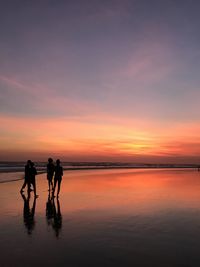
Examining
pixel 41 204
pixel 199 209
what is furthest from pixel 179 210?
pixel 41 204

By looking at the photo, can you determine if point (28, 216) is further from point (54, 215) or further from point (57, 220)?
point (57, 220)

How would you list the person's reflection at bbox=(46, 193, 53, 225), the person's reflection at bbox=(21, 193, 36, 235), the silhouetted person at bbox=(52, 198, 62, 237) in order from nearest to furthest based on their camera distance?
1. the silhouetted person at bbox=(52, 198, 62, 237)
2. the person's reflection at bbox=(21, 193, 36, 235)
3. the person's reflection at bbox=(46, 193, 53, 225)

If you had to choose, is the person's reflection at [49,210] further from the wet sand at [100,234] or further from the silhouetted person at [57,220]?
the silhouetted person at [57,220]

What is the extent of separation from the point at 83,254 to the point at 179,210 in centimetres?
764

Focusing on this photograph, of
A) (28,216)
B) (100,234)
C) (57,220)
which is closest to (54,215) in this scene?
(28,216)

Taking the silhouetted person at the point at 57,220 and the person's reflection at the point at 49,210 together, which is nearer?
the silhouetted person at the point at 57,220

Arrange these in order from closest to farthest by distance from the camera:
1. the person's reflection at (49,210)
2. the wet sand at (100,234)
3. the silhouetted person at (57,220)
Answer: the wet sand at (100,234), the silhouetted person at (57,220), the person's reflection at (49,210)

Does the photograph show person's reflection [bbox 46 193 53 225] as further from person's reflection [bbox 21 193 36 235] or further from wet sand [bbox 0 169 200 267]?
person's reflection [bbox 21 193 36 235]

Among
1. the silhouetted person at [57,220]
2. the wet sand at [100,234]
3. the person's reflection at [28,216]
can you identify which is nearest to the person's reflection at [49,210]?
the wet sand at [100,234]

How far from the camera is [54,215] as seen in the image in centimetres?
1348

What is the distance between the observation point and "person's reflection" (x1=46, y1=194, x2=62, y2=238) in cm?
1116

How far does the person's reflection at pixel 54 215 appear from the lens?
440 inches

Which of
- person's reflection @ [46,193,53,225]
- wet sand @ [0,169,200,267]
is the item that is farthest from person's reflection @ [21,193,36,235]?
person's reflection @ [46,193,53,225]

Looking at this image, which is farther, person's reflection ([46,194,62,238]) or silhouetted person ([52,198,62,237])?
person's reflection ([46,194,62,238])
